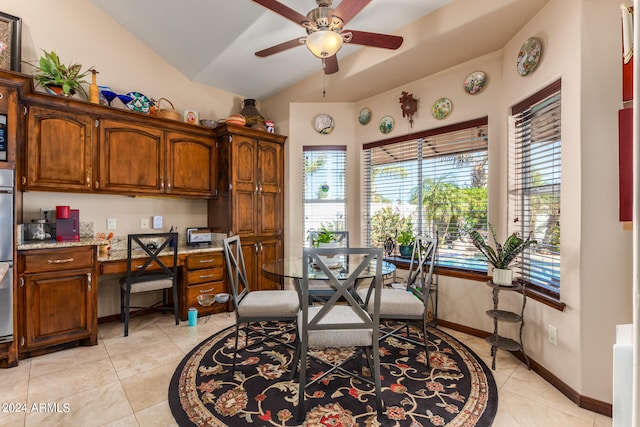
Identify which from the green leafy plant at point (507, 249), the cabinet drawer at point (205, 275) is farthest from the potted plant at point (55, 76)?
the green leafy plant at point (507, 249)

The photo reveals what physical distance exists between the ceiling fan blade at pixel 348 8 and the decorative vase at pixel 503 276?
7.03 ft

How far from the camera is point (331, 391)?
6.48ft

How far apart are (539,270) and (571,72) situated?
1431 millimetres

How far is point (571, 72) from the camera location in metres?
1.95

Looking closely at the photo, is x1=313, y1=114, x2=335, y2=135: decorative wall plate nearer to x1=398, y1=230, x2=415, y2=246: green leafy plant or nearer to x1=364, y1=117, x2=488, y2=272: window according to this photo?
x1=364, y1=117, x2=488, y2=272: window

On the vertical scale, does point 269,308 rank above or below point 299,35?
below

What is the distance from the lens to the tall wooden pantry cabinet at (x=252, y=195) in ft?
12.1

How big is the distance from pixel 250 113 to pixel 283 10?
2.28m

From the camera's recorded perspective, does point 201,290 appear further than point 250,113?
No

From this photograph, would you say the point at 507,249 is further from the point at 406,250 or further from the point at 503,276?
the point at 406,250

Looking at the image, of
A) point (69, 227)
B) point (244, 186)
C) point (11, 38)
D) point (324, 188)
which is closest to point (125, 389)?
point (69, 227)

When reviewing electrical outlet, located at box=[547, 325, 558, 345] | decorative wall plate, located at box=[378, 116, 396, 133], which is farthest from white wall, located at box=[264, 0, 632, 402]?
decorative wall plate, located at box=[378, 116, 396, 133]

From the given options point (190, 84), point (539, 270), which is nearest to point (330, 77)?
point (190, 84)

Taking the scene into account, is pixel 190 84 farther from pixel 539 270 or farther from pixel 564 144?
pixel 539 270
